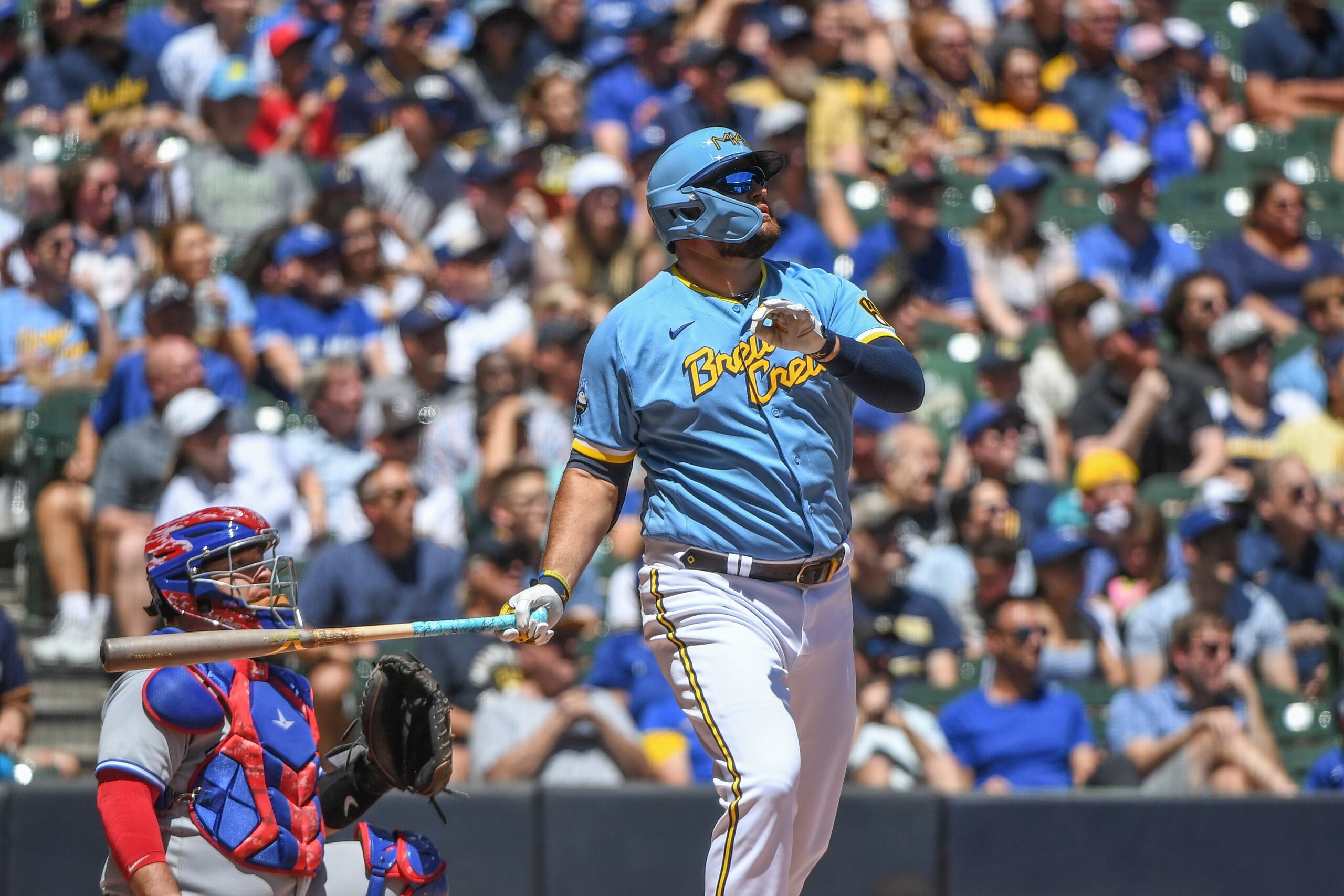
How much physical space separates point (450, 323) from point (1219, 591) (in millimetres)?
3753

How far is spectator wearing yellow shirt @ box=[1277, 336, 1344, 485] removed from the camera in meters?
8.13

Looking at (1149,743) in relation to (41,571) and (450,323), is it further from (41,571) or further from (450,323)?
(41,571)

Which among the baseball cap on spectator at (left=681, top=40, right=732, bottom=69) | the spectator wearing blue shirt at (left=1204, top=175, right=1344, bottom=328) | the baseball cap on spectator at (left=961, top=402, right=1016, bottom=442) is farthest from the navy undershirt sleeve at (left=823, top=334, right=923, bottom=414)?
the baseball cap on spectator at (left=681, top=40, right=732, bottom=69)

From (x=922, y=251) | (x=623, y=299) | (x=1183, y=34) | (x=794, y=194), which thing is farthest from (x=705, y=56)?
(x=1183, y=34)

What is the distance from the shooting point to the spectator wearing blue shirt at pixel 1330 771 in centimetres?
617

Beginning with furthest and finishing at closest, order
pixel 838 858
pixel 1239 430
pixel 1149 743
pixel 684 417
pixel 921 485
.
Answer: pixel 1239 430, pixel 921 485, pixel 1149 743, pixel 838 858, pixel 684 417

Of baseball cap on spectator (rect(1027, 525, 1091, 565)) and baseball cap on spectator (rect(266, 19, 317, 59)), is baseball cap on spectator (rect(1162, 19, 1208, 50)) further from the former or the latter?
baseball cap on spectator (rect(266, 19, 317, 59))

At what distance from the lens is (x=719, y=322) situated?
4.07 meters

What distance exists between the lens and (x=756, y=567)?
3.93 metres

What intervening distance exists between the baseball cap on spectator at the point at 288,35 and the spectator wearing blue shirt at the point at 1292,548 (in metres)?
5.64

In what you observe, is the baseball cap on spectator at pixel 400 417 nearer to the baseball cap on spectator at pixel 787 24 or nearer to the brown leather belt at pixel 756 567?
the baseball cap on spectator at pixel 787 24

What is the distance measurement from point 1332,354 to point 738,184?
5.52m

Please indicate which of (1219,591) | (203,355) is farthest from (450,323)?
(1219,591)

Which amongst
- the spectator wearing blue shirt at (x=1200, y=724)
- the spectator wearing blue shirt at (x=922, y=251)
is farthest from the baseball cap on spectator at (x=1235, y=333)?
the spectator wearing blue shirt at (x=1200, y=724)
